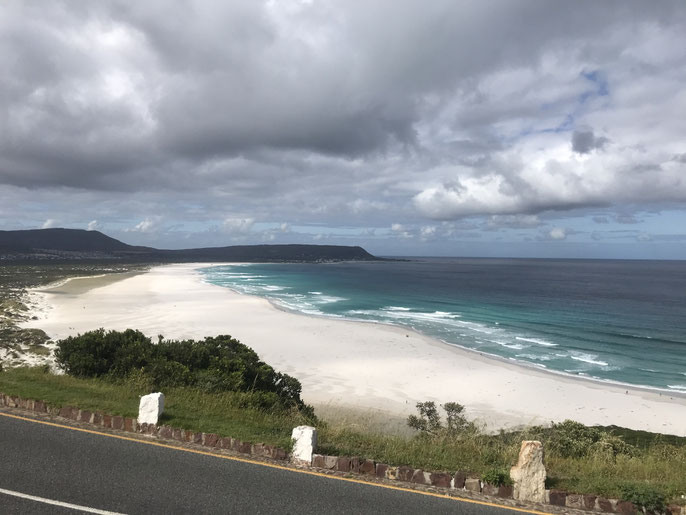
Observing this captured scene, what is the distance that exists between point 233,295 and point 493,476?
57526 millimetres

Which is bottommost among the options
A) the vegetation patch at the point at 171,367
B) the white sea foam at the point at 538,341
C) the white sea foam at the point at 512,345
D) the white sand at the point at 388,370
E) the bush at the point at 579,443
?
the white sand at the point at 388,370

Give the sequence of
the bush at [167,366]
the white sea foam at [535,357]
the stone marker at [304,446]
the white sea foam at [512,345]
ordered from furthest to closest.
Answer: the white sea foam at [512,345] → the white sea foam at [535,357] → the bush at [167,366] → the stone marker at [304,446]

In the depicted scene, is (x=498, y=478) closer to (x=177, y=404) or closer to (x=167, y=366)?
(x=177, y=404)

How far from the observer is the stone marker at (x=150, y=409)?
8688 millimetres

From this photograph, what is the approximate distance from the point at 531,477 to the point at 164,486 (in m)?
5.82

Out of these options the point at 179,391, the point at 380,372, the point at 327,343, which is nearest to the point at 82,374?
the point at 179,391

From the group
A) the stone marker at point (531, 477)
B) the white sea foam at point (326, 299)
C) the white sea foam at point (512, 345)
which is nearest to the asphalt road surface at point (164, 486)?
the stone marker at point (531, 477)

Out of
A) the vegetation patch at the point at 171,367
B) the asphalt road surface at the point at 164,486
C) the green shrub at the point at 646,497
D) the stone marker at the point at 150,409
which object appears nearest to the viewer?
the asphalt road surface at the point at 164,486

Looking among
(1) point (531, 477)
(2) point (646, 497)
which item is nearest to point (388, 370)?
(1) point (531, 477)

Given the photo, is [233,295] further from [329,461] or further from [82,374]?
[329,461]

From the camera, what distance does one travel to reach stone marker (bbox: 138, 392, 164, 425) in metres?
8.69

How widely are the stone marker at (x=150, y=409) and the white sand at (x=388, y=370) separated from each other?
1173 centimetres

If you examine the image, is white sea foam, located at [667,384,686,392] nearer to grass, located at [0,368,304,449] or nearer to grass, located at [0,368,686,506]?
grass, located at [0,368,686,506]

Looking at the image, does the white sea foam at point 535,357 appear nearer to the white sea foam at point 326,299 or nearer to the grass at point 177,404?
the grass at point 177,404
